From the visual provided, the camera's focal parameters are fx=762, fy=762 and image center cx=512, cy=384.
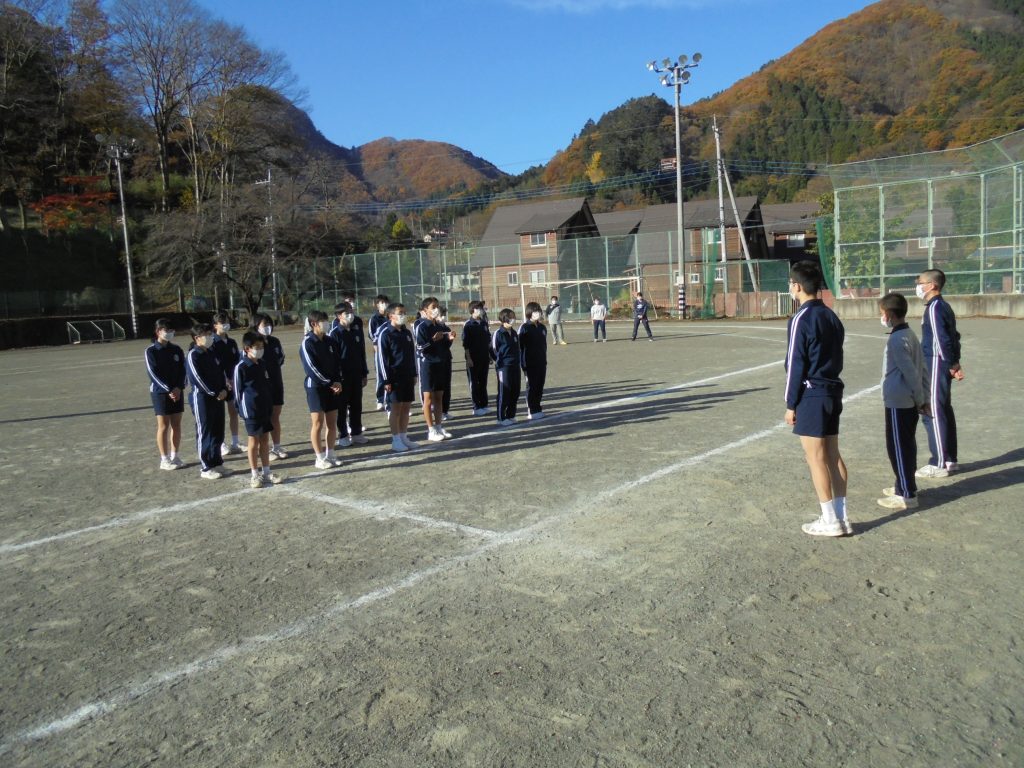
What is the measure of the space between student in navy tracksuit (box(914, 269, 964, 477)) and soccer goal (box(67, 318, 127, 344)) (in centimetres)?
4349

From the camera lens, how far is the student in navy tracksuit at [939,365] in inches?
263

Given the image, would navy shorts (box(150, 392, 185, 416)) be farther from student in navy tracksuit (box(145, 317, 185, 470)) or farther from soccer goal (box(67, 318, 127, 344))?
soccer goal (box(67, 318, 127, 344))

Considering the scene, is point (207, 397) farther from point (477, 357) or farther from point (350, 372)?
point (477, 357)

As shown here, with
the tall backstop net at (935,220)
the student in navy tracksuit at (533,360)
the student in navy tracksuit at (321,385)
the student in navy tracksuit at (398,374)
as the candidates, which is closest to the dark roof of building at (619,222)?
the tall backstop net at (935,220)

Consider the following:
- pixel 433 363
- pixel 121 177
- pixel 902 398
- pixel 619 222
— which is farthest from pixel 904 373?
pixel 619 222

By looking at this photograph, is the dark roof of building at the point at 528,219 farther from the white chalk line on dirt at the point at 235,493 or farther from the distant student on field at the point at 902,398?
the distant student on field at the point at 902,398

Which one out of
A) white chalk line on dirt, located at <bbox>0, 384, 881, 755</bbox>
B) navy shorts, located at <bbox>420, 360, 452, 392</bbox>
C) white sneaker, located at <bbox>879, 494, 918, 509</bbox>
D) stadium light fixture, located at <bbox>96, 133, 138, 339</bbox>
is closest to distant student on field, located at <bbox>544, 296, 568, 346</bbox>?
navy shorts, located at <bbox>420, 360, 452, 392</bbox>

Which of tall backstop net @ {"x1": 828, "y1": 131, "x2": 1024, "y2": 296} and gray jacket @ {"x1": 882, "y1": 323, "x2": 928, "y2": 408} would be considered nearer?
gray jacket @ {"x1": 882, "y1": 323, "x2": 928, "y2": 408}

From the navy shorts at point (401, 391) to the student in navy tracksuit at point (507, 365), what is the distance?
1853 millimetres

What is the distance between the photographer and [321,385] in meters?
8.14

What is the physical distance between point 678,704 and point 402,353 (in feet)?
20.4

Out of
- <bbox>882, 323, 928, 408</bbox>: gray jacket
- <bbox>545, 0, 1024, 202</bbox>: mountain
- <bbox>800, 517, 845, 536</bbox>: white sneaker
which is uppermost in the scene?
<bbox>545, 0, 1024, 202</bbox>: mountain

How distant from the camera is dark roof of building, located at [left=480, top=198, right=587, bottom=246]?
61.2m

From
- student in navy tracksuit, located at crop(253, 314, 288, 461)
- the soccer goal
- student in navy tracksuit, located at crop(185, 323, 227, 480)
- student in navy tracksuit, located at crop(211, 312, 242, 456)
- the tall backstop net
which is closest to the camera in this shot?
student in navy tracksuit, located at crop(185, 323, 227, 480)
